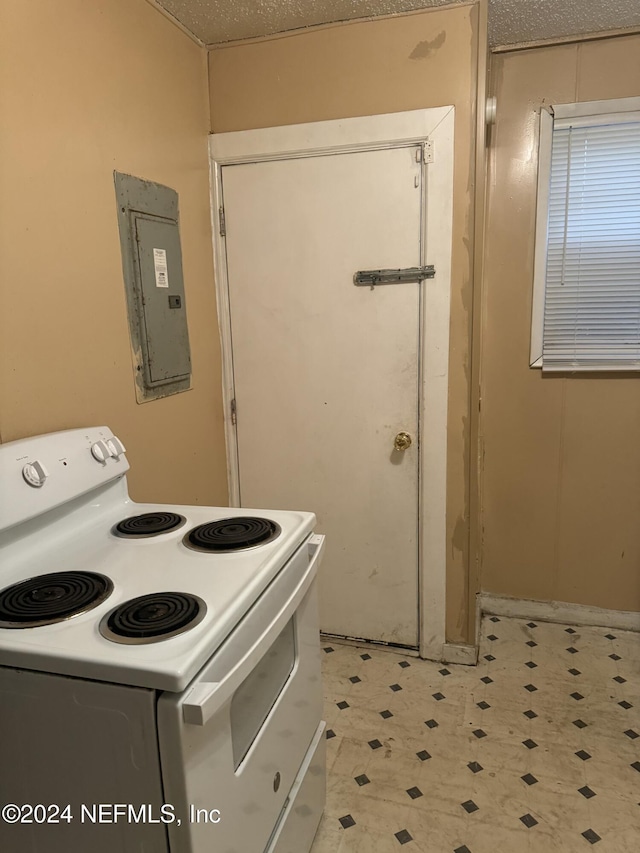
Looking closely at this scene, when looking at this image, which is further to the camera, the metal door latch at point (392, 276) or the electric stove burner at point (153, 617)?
the metal door latch at point (392, 276)

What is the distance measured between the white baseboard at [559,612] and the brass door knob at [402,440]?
0.85 meters

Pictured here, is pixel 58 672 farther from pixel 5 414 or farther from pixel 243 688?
pixel 5 414

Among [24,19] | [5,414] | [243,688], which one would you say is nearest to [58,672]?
[243,688]

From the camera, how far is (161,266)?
6.52ft

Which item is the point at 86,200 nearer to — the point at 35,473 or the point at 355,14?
the point at 35,473

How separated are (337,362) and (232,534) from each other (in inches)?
44.9

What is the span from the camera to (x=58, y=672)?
36.7 inches

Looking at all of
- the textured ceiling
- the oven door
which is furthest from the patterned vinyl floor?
the textured ceiling

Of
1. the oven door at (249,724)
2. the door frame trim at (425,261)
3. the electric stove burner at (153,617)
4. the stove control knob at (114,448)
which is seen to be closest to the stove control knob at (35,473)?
the stove control knob at (114,448)

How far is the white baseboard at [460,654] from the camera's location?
2.41 m

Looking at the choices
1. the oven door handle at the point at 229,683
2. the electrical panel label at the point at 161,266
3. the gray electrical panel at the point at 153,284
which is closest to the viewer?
the oven door handle at the point at 229,683

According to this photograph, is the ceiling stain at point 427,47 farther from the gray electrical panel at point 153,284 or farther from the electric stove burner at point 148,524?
the electric stove burner at point 148,524

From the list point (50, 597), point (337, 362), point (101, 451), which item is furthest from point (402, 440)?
point (50, 597)

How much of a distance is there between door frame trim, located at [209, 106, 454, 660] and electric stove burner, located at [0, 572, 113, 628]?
4.49 feet
